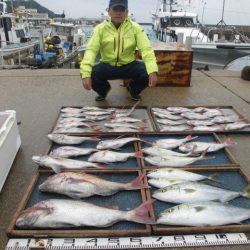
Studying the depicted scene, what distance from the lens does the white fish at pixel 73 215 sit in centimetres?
223

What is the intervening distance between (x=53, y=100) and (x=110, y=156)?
98.1 inches

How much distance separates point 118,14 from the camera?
4.74m

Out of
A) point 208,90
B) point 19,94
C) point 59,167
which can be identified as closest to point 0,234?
point 59,167

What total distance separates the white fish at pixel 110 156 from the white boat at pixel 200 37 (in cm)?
889

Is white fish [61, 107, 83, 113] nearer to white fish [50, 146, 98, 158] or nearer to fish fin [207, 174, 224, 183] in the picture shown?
white fish [50, 146, 98, 158]

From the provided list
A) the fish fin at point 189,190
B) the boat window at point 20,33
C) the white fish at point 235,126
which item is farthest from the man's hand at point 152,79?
the boat window at point 20,33

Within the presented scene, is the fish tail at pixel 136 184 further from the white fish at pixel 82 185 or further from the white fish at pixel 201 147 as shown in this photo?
the white fish at pixel 201 147

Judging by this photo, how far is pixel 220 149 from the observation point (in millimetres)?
3449

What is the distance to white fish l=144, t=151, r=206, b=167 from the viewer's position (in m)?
3.08

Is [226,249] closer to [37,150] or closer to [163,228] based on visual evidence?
[163,228]

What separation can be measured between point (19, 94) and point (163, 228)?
13.8 feet

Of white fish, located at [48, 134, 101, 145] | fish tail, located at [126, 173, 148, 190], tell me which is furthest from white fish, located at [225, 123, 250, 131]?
fish tail, located at [126, 173, 148, 190]

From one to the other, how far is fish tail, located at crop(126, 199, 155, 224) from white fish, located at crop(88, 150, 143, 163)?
872 millimetres

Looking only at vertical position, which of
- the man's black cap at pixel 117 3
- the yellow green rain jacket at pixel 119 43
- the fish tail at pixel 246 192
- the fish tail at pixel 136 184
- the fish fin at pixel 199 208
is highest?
the man's black cap at pixel 117 3
